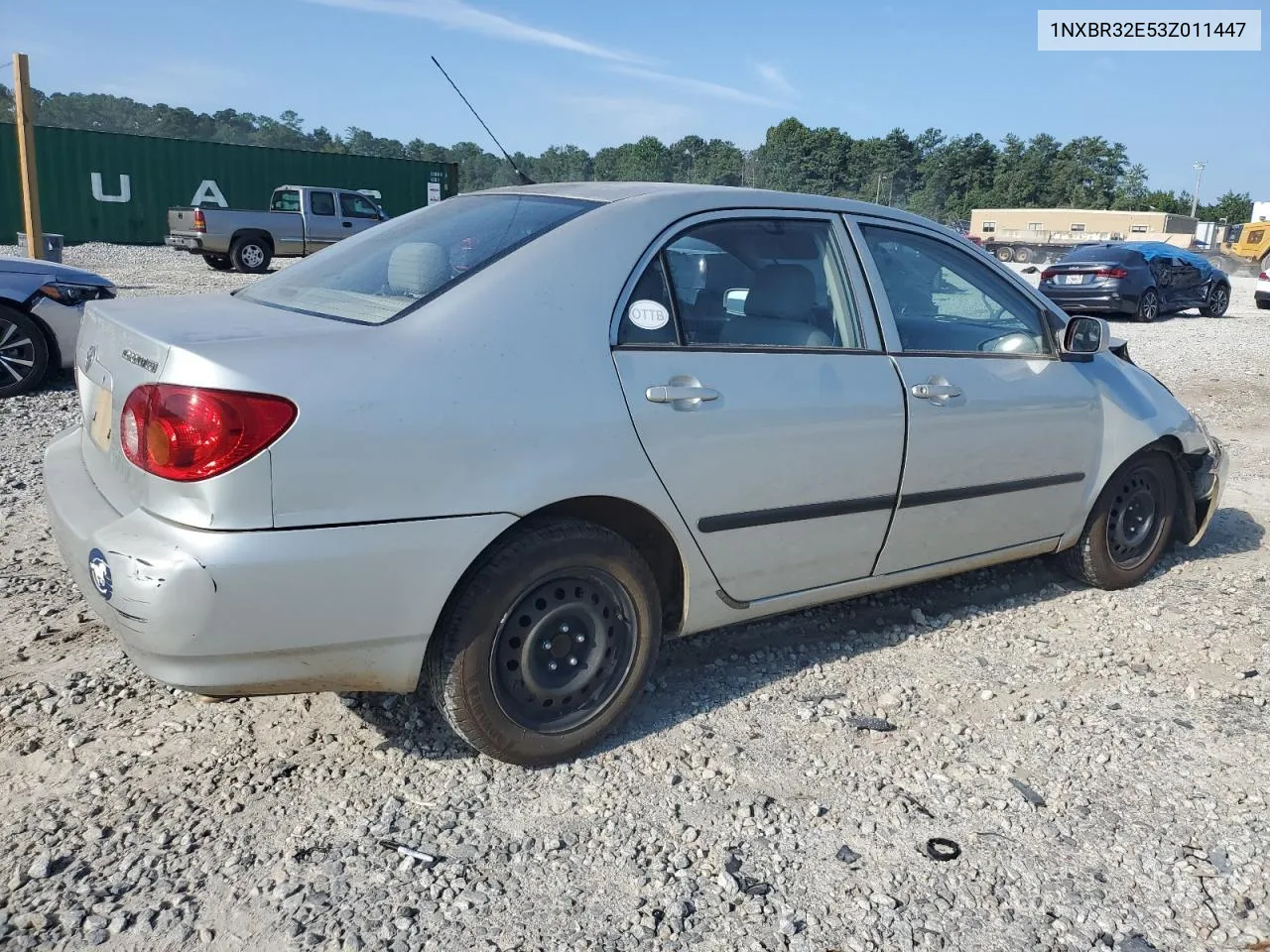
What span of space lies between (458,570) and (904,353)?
1784 millimetres

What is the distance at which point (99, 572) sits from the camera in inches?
96.0

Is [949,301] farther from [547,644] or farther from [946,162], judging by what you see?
[946,162]

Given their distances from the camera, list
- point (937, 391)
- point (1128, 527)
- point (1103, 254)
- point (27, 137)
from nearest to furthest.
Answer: point (937, 391) < point (1128, 527) < point (27, 137) < point (1103, 254)

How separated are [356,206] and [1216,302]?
17.2 m

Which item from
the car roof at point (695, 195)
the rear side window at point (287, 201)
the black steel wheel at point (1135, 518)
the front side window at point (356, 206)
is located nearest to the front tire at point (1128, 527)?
the black steel wheel at point (1135, 518)

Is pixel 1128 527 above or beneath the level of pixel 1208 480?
beneath

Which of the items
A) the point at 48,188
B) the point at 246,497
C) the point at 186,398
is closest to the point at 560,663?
the point at 246,497

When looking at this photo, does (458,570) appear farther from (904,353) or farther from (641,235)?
(904,353)

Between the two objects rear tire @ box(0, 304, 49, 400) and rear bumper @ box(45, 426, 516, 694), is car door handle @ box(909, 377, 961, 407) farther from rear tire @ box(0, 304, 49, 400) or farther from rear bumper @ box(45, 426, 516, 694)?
rear tire @ box(0, 304, 49, 400)

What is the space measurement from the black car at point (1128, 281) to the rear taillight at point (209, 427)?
53.9 ft

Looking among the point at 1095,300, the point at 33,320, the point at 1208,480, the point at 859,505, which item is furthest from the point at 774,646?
the point at 1095,300

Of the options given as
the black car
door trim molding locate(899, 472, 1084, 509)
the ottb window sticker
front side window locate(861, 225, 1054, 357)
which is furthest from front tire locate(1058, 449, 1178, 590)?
the black car

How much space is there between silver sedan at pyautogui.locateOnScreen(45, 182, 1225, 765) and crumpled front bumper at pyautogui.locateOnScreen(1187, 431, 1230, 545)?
3.55 feet

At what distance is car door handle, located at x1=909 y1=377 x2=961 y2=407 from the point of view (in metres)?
3.47
